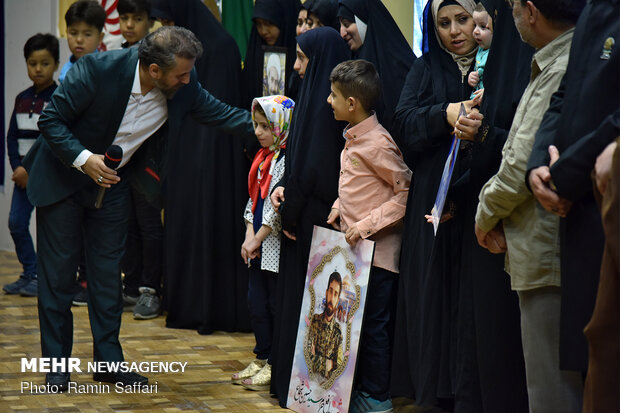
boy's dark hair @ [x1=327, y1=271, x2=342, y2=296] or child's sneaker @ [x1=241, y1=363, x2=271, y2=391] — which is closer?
boy's dark hair @ [x1=327, y1=271, x2=342, y2=296]

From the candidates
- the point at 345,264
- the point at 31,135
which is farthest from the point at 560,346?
the point at 31,135

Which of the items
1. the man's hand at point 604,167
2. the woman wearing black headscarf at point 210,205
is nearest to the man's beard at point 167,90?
the woman wearing black headscarf at point 210,205

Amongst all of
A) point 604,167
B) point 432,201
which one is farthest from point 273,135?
point 604,167

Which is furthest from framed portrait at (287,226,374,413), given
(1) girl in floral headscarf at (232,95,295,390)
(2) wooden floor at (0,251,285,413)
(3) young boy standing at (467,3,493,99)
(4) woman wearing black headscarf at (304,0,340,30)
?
(4) woman wearing black headscarf at (304,0,340,30)

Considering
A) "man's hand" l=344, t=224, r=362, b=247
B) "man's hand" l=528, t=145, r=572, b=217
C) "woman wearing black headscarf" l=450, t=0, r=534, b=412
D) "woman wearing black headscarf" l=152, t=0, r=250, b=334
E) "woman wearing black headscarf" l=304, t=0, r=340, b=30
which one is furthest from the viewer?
"woman wearing black headscarf" l=152, t=0, r=250, b=334

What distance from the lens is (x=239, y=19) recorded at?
5.70 meters

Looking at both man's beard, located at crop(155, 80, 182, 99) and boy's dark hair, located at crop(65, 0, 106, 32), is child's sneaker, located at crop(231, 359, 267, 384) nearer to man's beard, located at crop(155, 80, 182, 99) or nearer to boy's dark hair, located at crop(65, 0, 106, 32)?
man's beard, located at crop(155, 80, 182, 99)

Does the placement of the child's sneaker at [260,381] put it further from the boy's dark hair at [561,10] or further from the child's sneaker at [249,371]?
the boy's dark hair at [561,10]

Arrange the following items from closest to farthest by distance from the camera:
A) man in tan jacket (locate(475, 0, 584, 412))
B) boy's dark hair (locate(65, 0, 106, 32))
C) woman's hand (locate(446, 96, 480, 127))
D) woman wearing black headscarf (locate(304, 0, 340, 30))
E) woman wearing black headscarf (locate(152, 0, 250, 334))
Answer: man in tan jacket (locate(475, 0, 584, 412)) < woman's hand (locate(446, 96, 480, 127)) < woman wearing black headscarf (locate(304, 0, 340, 30)) < woman wearing black headscarf (locate(152, 0, 250, 334)) < boy's dark hair (locate(65, 0, 106, 32))

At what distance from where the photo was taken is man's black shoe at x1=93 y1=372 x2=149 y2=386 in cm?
397

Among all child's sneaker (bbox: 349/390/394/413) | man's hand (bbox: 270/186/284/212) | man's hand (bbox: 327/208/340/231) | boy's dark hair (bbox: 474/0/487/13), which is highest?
boy's dark hair (bbox: 474/0/487/13)

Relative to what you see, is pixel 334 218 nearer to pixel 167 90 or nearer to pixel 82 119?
pixel 167 90

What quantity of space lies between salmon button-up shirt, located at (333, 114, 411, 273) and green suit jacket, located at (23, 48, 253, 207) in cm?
90

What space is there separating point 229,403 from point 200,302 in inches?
59.3
